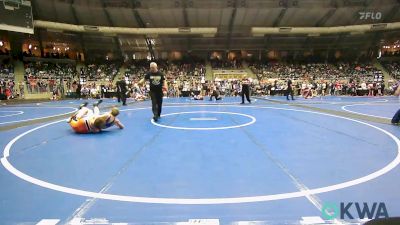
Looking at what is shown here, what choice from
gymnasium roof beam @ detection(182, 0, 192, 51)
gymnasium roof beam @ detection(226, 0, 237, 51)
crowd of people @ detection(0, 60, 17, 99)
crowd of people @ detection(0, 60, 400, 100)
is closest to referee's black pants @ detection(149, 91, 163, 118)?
crowd of people @ detection(0, 60, 400, 100)

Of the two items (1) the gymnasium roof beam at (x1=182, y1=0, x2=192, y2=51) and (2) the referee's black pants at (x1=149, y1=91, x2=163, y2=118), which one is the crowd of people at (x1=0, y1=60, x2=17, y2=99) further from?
(2) the referee's black pants at (x1=149, y1=91, x2=163, y2=118)

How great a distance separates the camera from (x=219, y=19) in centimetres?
3481

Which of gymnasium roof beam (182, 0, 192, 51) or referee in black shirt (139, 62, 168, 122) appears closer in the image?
referee in black shirt (139, 62, 168, 122)

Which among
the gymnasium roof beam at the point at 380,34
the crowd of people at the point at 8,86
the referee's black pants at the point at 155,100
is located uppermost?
the gymnasium roof beam at the point at 380,34

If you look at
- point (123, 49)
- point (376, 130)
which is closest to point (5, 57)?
point (123, 49)

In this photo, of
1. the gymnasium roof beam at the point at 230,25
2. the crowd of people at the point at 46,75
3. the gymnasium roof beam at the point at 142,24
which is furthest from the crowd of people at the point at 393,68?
the crowd of people at the point at 46,75

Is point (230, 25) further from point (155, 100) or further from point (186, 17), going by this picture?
point (155, 100)

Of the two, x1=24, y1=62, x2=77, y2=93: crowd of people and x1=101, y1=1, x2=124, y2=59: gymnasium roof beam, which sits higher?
x1=101, y1=1, x2=124, y2=59: gymnasium roof beam

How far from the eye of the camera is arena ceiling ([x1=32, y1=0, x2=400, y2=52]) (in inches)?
1259

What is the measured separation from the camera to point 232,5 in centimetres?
3228

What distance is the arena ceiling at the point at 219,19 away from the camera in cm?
3198

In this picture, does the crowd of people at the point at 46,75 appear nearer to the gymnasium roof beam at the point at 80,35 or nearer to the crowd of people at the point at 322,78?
the gymnasium roof beam at the point at 80,35

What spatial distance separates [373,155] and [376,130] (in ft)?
9.02

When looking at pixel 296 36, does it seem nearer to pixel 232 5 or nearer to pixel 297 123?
pixel 232 5
